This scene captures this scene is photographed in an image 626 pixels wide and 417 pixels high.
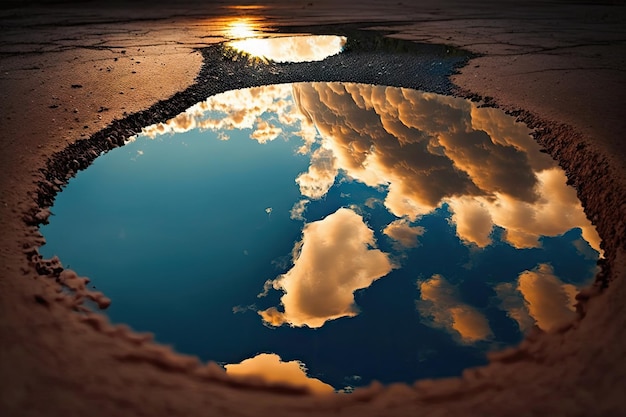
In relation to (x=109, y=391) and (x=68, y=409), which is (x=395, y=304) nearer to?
(x=109, y=391)

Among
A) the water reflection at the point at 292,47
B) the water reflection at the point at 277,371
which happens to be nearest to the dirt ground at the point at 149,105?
the water reflection at the point at 277,371

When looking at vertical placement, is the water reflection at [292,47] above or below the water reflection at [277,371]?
above

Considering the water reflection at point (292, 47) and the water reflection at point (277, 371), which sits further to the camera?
the water reflection at point (292, 47)

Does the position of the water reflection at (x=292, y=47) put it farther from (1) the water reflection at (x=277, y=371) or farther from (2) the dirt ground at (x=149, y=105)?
(1) the water reflection at (x=277, y=371)

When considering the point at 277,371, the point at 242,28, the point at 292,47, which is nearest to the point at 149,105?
the point at 292,47

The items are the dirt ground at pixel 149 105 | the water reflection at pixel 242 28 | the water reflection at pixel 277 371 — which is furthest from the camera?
the water reflection at pixel 242 28

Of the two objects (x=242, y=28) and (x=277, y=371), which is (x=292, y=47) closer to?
(x=242, y=28)
